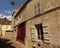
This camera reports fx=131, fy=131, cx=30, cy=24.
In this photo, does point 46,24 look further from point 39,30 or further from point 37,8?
point 37,8

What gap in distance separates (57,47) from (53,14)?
214 centimetres

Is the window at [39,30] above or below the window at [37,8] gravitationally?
below

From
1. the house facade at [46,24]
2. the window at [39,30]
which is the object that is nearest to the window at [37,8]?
the house facade at [46,24]

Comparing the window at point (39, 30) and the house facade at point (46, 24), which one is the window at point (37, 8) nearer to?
the house facade at point (46, 24)

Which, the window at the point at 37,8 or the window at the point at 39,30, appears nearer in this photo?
the window at the point at 39,30

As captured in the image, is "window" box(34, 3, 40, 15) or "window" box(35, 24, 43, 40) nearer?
"window" box(35, 24, 43, 40)

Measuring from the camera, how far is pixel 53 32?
855cm

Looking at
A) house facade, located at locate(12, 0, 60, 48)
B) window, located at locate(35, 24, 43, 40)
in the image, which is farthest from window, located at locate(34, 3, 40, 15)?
window, located at locate(35, 24, 43, 40)

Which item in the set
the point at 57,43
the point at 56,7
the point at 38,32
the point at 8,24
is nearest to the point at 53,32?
the point at 57,43

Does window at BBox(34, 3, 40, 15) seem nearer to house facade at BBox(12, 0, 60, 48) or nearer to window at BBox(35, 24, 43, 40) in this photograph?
house facade at BBox(12, 0, 60, 48)

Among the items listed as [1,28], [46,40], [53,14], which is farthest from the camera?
[1,28]

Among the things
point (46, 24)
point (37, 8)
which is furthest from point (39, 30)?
point (37, 8)

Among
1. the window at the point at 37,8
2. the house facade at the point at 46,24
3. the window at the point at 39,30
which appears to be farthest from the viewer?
the window at the point at 37,8

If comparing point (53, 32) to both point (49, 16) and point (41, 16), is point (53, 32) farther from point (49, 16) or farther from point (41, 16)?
point (41, 16)
